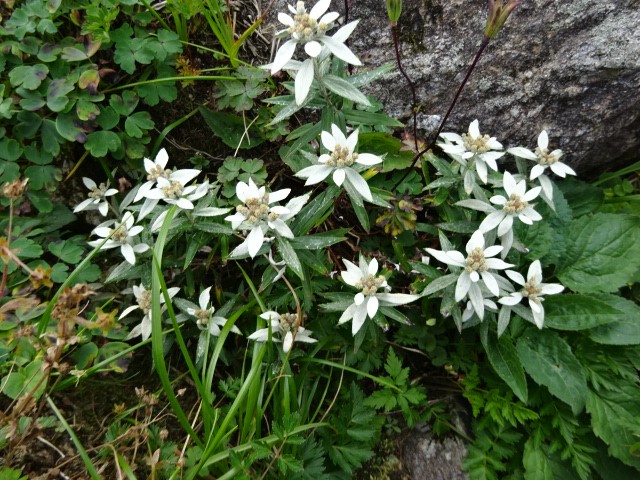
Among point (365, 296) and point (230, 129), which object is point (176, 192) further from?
point (365, 296)

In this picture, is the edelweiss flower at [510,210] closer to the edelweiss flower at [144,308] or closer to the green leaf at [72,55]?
the edelweiss flower at [144,308]

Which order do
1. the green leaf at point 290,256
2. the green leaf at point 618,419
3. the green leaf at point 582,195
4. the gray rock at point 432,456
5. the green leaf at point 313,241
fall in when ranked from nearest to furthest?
1. the green leaf at point 290,256
2. the green leaf at point 313,241
3. the green leaf at point 618,419
4. the gray rock at point 432,456
5. the green leaf at point 582,195

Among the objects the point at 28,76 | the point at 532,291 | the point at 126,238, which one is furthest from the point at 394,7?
the point at 28,76

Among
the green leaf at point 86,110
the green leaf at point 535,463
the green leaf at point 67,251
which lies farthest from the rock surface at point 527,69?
the green leaf at point 67,251

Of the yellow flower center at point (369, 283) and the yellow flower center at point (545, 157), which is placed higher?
the yellow flower center at point (545, 157)

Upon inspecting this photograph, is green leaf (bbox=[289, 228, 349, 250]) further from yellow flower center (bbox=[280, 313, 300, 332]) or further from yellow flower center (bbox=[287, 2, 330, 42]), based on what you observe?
yellow flower center (bbox=[287, 2, 330, 42])

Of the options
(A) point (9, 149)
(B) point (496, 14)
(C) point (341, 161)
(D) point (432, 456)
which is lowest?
(D) point (432, 456)

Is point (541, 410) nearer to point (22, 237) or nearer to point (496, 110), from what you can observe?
point (496, 110)
